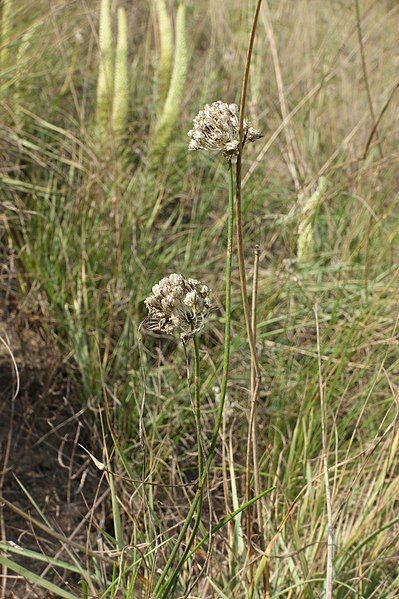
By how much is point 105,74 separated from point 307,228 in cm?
76

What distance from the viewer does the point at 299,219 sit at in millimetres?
2283

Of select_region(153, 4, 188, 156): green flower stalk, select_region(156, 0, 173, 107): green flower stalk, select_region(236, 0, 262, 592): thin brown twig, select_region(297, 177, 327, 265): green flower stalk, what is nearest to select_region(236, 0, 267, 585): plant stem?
select_region(236, 0, 262, 592): thin brown twig

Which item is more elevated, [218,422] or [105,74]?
[105,74]

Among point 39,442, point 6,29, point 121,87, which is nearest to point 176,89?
point 121,87

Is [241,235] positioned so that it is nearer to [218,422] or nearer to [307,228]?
[218,422]

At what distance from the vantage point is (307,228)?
217cm

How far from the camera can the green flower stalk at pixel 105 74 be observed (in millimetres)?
2459

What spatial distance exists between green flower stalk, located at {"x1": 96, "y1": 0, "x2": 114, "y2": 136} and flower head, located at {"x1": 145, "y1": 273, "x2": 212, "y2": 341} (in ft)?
5.21

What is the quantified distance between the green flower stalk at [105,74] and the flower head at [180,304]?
5.21 ft

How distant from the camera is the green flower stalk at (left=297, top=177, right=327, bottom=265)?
2178 mm

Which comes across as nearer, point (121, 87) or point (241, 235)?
point (241, 235)

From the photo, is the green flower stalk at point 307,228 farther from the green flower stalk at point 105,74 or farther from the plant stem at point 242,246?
the plant stem at point 242,246

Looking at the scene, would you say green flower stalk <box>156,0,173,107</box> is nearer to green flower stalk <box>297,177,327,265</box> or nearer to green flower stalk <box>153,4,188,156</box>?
green flower stalk <box>153,4,188,156</box>

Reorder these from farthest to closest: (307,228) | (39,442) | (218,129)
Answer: (307,228), (39,442), (218,129)
